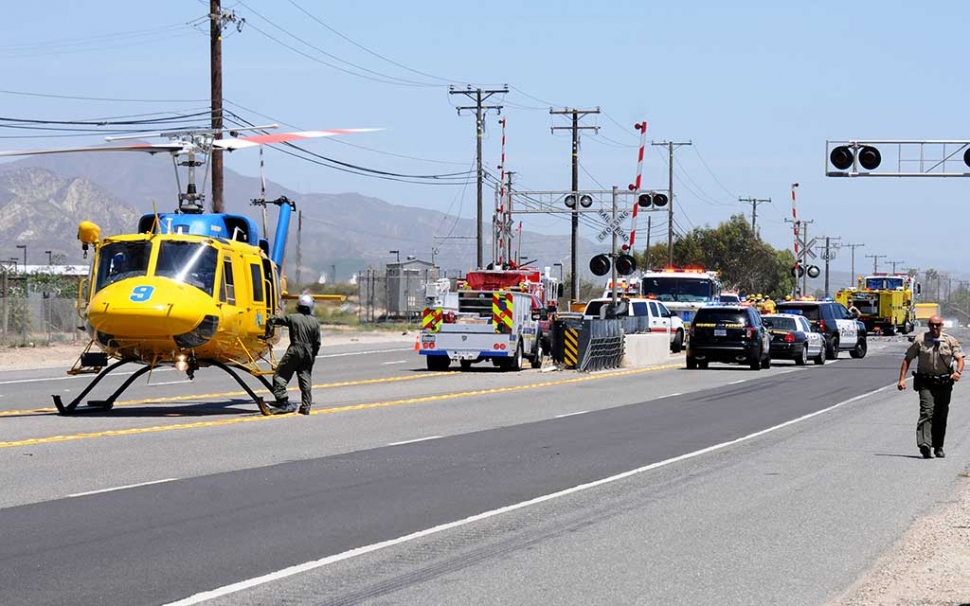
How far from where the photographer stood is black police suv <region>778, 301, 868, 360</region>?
47.4 m

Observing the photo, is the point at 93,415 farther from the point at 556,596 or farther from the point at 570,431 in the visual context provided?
the point at 556,596

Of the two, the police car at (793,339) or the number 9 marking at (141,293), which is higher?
the number 9 marking at (141,293)

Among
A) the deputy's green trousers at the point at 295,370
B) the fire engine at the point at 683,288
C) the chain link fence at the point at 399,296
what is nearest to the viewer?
the deputy's green trousers at the point at 295,370

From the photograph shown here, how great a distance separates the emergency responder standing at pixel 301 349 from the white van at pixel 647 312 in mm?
25717

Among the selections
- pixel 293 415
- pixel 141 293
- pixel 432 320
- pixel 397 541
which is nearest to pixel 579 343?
pixel 432 320

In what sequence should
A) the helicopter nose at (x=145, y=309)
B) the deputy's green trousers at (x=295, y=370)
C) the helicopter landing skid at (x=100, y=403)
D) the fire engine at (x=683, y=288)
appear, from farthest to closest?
the fire engine at (x=683, y=288)
the deputy's green trousers at (x=295, y=370)
the helicopter landing skid at (x=100, y=403)
the helicopter nose at (x=145, y=309)

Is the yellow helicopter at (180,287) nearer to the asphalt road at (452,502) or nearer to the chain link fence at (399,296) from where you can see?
the asphalt road at (452,502)

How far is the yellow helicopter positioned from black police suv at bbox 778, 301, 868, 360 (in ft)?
93.7

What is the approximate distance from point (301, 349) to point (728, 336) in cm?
2047

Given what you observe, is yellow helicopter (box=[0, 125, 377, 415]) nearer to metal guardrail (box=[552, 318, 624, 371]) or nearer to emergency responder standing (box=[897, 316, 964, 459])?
emergency responder standing (box=[897, 316, 964, 459])

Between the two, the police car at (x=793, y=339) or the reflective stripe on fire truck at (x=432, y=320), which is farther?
the police car at (x=793, y=339)

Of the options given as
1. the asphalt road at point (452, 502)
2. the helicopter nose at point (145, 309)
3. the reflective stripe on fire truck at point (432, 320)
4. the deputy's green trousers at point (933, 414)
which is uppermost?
the helicopter nose at point (145, 309)

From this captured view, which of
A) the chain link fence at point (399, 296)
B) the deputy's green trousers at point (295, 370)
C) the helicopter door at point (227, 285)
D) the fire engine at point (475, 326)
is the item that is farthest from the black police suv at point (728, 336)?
the chain link fence at point (399, 296)

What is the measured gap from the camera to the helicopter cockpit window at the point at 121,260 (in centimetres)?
1953
